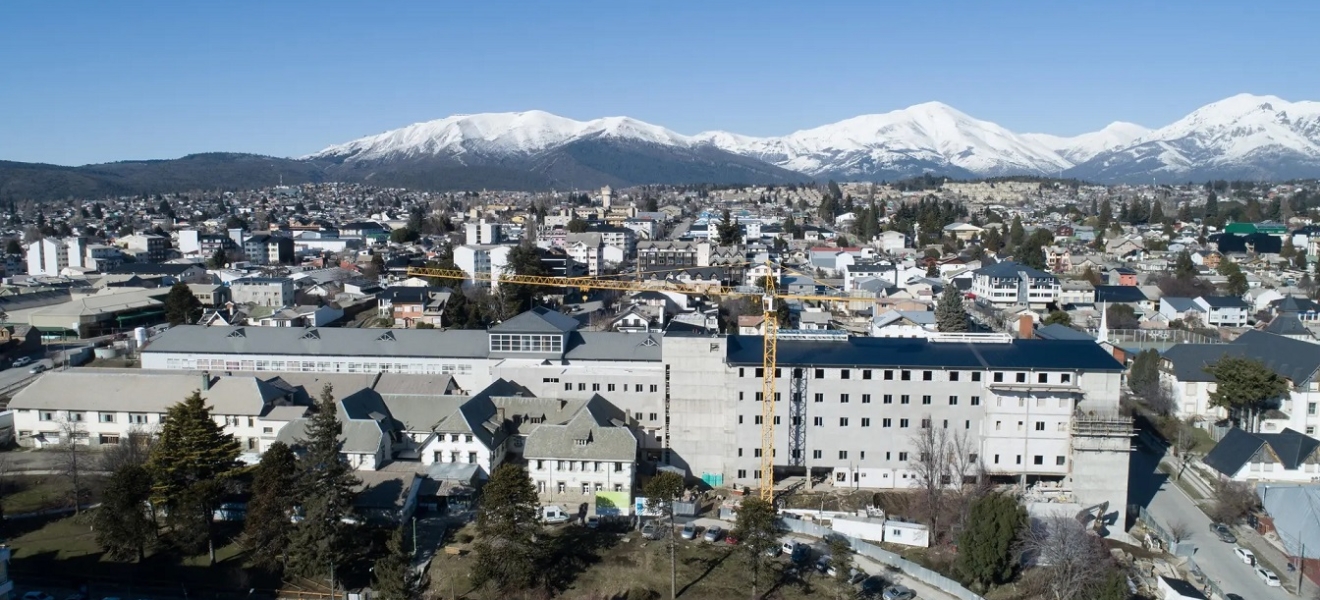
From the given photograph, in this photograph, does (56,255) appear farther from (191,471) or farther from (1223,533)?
(1223,533)

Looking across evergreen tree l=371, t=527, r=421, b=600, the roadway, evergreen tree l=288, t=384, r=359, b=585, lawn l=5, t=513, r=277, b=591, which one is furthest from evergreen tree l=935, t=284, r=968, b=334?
lawn l=5, t=513, r=277, b=591

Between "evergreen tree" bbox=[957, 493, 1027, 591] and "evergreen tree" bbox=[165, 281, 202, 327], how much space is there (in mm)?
25745

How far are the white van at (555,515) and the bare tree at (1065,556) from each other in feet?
24.7

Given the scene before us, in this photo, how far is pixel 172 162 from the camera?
16600 centimetres

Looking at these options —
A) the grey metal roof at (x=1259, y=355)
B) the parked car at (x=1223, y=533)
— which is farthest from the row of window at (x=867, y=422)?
the grey metal roof at (x=1259, y=355)

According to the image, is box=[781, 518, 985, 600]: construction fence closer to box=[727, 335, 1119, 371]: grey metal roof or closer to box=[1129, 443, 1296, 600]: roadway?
box=[727, 335, 1119, 371]: grey metal roof

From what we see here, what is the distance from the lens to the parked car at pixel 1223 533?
15648 millimetres

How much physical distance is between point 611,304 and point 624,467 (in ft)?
59.0

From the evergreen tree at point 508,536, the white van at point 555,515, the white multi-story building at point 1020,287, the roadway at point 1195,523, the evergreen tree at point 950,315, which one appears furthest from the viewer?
the white multi-story building at point 1020,287

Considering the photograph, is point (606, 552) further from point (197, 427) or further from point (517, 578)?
point (197, 427)

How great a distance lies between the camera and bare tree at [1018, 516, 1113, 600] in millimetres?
13047

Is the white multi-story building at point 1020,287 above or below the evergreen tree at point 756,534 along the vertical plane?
above

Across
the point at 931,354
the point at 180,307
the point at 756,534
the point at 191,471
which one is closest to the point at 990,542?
the point at 756,534

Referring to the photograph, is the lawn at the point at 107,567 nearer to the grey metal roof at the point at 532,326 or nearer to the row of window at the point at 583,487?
the row of window at the point at 583,487
